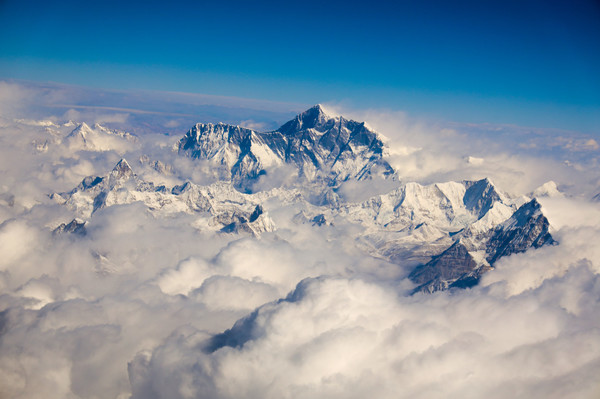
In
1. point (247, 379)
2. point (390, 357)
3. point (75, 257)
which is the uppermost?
point (390, 357)

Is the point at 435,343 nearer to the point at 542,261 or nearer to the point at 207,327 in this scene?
the point at 207,327

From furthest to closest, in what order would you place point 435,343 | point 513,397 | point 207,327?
point 207,327
point 435,343
point 513,397

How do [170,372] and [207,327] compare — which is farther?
[207,327]

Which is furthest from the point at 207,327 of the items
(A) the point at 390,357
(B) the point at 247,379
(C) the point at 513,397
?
(C) the point at 513,397

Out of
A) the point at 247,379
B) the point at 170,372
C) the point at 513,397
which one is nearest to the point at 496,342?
the point at 513,397

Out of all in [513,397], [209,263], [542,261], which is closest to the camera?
[513,397]

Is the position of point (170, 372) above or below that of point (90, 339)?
above

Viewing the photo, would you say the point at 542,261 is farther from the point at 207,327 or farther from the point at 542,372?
the point at 207,327

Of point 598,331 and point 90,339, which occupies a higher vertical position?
point 598,331

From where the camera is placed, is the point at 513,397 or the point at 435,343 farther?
the point at 435,343
